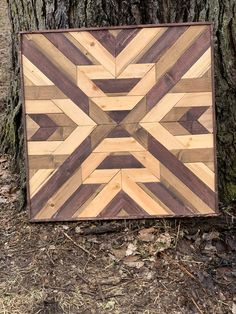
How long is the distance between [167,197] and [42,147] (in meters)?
0.70

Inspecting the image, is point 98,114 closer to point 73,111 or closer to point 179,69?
point 73,111

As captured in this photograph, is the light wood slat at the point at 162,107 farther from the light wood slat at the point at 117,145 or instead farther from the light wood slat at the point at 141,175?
the light wood slat at the point at 141,175

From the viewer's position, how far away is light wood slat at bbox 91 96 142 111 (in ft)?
8.95

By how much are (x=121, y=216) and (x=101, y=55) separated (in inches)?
33.0

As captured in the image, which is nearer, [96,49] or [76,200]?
[96,49]

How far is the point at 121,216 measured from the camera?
9.22 feet

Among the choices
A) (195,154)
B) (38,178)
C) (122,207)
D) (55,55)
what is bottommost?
(122,207)

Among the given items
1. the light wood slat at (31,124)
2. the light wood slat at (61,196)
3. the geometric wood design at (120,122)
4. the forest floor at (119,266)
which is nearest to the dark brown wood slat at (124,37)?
the geometric wood design at (120,122)

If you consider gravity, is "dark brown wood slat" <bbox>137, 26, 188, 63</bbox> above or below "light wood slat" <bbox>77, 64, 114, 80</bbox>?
above

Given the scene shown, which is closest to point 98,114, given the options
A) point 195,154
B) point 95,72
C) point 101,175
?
point 95,72

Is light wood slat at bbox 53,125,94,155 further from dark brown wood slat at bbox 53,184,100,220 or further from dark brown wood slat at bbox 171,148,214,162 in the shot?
dark brown wood slat at bbox 171,148,214,162

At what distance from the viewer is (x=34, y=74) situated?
2.73 m

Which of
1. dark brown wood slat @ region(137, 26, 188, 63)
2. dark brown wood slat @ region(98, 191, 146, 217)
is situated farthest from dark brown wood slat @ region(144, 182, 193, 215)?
dark brown wood slat @ region(137, 26, 188, 63)

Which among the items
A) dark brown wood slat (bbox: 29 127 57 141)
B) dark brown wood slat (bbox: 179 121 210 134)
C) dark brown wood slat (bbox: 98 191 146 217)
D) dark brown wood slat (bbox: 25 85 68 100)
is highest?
dark brown wood slat (bbox: 25 85 68 100)
